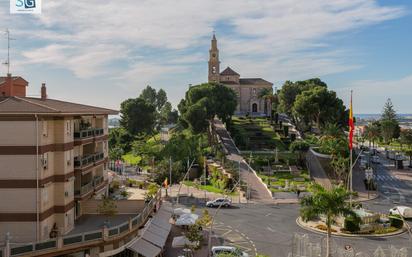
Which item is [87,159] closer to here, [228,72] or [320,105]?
[320,105]

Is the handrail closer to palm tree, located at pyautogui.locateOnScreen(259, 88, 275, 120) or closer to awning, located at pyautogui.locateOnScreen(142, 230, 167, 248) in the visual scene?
awning, located at pyautogui.locateOnScreen(142, 230, 167, 248)

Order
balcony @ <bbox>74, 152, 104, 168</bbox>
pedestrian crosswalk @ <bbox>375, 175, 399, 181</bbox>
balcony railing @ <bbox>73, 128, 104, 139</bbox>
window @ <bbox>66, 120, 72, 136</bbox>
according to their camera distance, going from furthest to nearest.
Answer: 1. pedestrian crosswalk @ <bbox>375, 175, 399, 181</bbox>
2. balcony railing @ <bbox>73, 128, 104, 139</bbox>
3. balcony @ <bbox>74, 152, 104, 168</bbox>
4. window @ <bbox>66, 120, 72, 136</bbox>

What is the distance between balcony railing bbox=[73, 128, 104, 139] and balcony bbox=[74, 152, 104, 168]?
1775 millimetres

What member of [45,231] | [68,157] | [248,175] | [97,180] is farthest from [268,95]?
[45,231]

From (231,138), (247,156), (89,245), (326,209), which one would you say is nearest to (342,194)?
(326,209)

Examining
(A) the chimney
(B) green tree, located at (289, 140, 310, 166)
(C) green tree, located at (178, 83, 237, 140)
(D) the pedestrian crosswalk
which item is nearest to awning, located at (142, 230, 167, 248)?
(A) the chimney

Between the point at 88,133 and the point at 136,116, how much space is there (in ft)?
291

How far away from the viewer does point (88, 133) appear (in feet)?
137

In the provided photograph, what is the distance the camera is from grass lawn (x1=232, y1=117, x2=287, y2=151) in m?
112

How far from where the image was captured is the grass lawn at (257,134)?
11150cm

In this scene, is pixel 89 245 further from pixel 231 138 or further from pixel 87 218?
pixel 231 138

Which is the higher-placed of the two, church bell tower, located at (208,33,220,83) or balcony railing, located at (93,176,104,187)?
church bell tower, located at (208,33,220,83)

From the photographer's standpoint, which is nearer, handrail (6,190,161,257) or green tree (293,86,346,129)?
handrail (6,190,161,257)

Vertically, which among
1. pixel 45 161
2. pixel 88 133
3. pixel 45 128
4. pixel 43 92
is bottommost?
pixel 45 161
